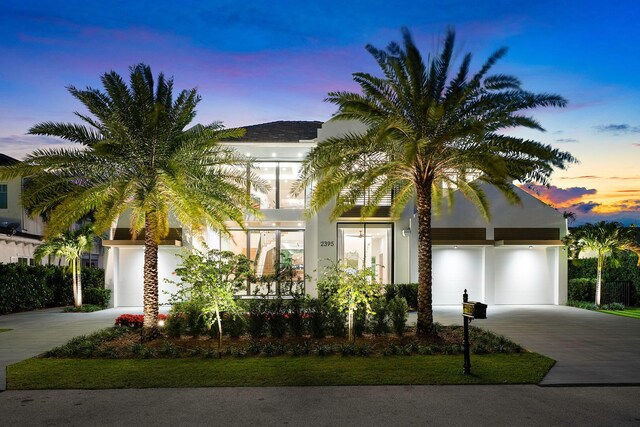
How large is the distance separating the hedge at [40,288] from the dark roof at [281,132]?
10.4m

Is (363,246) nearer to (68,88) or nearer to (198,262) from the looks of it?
(198,262)

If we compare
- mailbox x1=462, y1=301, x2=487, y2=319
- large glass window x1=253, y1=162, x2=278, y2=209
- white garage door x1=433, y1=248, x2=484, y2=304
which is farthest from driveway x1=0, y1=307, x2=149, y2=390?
white garage door x1=433, y1=248, x2=484, y2=304

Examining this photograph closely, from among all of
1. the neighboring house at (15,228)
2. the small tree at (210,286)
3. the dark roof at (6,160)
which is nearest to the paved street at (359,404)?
the small tree at (210,286)

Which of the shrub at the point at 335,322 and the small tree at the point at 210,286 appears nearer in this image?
the small tree at the point at 210,286

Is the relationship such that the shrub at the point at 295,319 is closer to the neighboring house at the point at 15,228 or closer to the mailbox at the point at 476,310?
the mailbox at the point at 476,310

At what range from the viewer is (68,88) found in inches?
528

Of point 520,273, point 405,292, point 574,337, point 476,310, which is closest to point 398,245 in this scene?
point 405,292

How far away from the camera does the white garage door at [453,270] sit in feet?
76.3

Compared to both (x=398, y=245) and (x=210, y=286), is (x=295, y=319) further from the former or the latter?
(x=398, y=245)

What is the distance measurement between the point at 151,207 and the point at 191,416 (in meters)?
6.94

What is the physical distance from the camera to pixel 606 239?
22.1 meters

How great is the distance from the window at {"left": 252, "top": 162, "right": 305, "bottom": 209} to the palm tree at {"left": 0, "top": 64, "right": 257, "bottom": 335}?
9286 mm

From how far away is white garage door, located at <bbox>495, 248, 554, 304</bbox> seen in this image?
23.5m

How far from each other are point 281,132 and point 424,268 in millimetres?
17642
